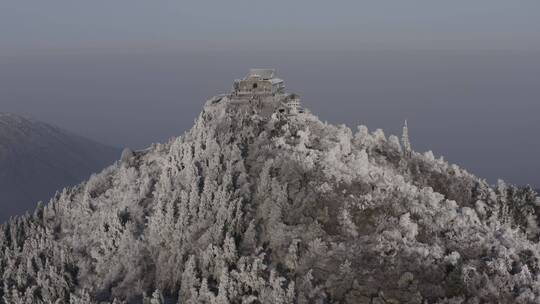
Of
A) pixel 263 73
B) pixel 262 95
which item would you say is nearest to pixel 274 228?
pixel 262 95

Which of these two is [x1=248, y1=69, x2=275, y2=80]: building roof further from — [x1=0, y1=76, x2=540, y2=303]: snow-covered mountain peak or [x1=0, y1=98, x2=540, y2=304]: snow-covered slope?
[x1=0, y1=98, x2=540, y2=304]: snow-covered slope

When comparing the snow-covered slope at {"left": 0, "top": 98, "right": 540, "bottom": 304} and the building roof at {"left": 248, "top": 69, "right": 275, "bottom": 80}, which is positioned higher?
the building roof at {"left": 248, "top": 69, "right": 275, "bottom": 80}

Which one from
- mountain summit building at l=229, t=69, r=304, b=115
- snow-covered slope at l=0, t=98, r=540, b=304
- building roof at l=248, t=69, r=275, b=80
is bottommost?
snow-covered slope at l=0, t=98, r=540, b=304

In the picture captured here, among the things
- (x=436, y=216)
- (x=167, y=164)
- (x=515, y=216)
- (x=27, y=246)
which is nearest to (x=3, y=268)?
(x=27, y=246)

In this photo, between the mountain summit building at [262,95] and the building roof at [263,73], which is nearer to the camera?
the mountain summit building at [262,95]

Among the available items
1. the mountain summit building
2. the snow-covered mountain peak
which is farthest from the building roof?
the snow-covered mountain peak

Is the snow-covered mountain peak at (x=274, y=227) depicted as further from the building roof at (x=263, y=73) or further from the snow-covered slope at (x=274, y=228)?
the building roof at (x=263, y=73)

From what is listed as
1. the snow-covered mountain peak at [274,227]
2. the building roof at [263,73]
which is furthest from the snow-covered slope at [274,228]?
the building roof at [263,73]

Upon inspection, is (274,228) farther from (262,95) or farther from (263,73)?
(263,73)
